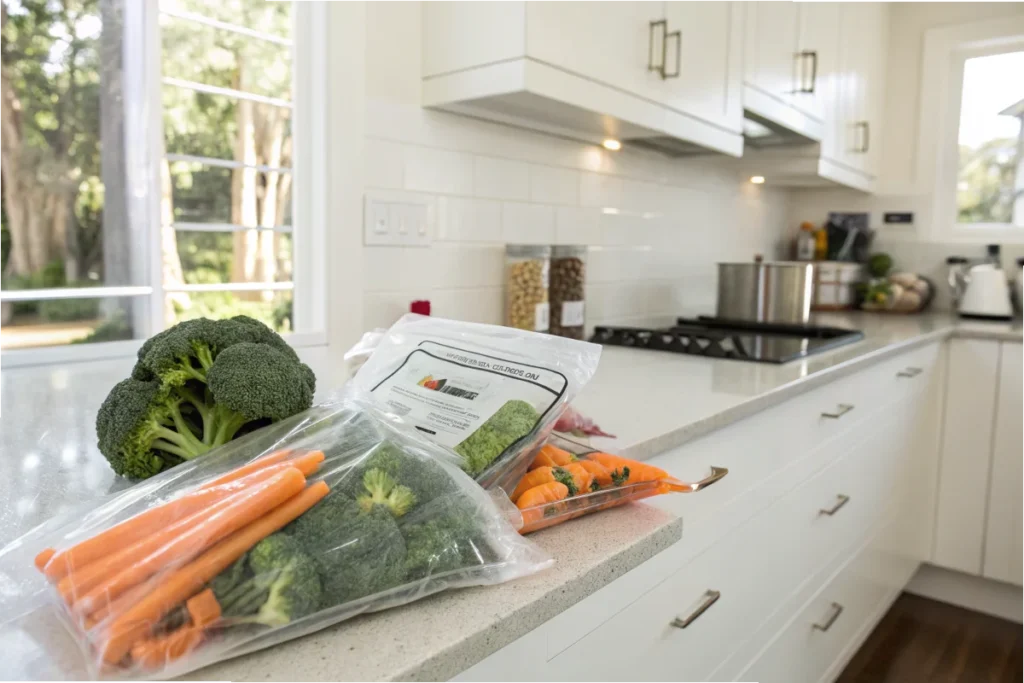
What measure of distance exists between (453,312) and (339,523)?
47.1 inches

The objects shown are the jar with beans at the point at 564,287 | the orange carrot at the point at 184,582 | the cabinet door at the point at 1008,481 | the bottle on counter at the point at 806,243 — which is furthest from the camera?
the bottle on counter at the point at 806,243

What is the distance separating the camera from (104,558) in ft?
1.56

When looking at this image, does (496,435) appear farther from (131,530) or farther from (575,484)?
(131,530)

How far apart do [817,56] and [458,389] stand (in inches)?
88.0

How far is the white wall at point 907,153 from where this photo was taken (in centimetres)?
317

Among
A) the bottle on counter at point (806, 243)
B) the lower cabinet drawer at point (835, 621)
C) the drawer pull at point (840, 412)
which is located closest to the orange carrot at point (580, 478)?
the lower cabinet drawer at point (835, 621)

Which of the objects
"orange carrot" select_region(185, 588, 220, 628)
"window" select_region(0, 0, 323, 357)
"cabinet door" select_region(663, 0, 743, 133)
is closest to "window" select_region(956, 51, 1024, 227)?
"cabinet door" select_region(663, 0, 743, 133)

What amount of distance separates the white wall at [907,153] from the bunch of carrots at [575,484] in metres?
3.07

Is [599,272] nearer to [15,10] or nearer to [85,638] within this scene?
[85,638]

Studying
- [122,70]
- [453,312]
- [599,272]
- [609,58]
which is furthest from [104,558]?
[122,70]

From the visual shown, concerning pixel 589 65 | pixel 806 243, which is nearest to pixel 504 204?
pixel 589 65

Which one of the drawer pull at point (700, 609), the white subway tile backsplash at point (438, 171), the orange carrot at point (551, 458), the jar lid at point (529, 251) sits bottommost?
the drawer pull at point (700, 609)

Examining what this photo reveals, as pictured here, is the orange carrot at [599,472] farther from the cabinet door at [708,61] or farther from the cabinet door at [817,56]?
the cabinet door at [817,56]

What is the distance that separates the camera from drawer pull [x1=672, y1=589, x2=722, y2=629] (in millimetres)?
1059
